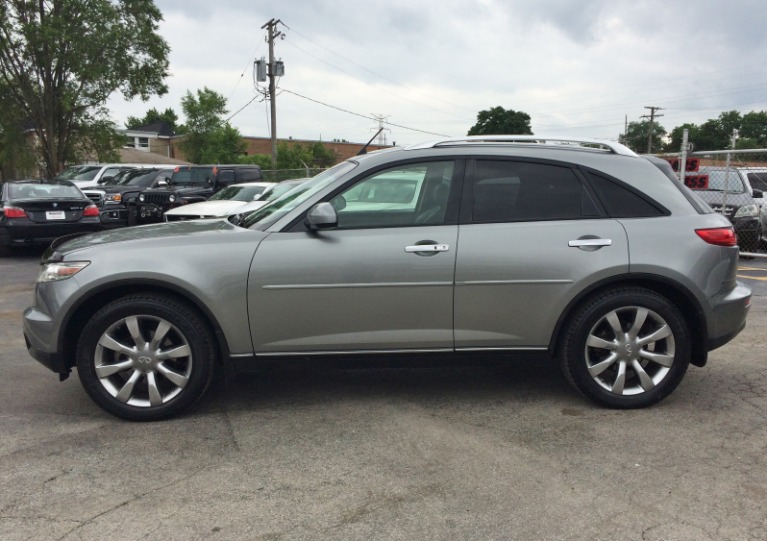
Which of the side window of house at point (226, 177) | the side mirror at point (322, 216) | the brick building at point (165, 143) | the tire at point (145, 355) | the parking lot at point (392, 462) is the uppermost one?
the brick building at point (165, 143)

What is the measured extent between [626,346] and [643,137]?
3465 inches

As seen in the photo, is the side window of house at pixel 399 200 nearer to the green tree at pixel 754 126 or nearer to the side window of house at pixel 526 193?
the side window of house at pixel 526 193

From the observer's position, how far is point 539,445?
3629 millimetres

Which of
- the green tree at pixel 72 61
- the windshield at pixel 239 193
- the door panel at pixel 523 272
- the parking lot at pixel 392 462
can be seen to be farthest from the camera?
the green tree at pixel 72 61

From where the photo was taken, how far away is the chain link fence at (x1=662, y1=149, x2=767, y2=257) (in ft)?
39.4

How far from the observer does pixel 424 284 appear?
12.9 ft

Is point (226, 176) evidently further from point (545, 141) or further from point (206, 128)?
point (206, 128)

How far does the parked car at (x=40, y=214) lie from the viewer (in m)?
11.3

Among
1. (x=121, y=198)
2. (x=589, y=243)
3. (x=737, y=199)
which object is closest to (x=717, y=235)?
(x=589, y=243)

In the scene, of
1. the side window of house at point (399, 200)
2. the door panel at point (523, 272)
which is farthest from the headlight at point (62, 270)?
the door panel at point (523, 272)

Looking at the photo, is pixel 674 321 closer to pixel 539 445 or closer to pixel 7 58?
pixel 539 445

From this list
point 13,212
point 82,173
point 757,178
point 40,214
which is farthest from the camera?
point 82,173

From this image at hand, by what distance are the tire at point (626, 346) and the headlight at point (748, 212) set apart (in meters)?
9.24

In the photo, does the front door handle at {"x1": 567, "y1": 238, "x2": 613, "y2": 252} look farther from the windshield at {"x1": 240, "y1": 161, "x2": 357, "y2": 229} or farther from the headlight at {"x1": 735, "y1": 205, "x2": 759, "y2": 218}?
the headlight at {"x1": 735, "y1": 205, "x2": 759, "y2": 218}
